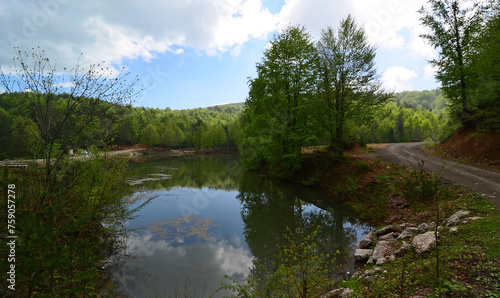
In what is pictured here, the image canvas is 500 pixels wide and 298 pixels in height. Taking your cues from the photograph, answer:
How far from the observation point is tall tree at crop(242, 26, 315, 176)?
663 inches

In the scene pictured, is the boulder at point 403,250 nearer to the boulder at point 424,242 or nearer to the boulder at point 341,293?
the boulder at point 424,242

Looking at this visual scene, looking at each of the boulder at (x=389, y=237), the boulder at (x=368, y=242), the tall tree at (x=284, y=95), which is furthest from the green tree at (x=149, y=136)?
the boulder at (x=389, y=237)

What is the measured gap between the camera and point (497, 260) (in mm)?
4066

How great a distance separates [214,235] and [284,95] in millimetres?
12319

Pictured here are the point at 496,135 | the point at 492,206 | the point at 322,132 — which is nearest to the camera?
the point at 492,206

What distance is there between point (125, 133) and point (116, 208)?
251 feet

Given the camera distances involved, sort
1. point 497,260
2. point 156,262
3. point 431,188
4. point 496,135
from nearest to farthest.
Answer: point 497,260 → point 156,262 → point 431,188 → point 496,135

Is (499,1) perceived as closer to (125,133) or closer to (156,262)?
(156,262)

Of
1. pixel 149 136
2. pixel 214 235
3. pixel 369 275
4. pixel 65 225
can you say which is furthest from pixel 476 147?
pixel 149 136

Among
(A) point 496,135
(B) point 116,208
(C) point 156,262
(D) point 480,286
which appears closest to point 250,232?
(C) point 156,262

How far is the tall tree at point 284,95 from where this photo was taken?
55.3 feet

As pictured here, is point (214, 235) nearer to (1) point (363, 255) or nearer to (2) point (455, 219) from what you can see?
(1) point (363, 255)

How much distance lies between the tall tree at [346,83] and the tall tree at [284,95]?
1260 millimetres

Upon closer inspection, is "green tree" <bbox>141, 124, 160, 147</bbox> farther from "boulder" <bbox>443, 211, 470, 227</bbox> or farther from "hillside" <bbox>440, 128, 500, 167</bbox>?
"boulder" <bbox>443, 211, 470, 227</bbox>
